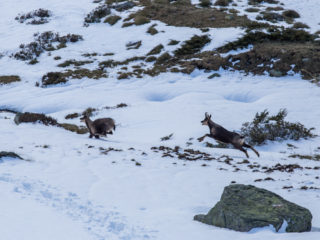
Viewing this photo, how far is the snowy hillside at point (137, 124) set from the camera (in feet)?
17.4

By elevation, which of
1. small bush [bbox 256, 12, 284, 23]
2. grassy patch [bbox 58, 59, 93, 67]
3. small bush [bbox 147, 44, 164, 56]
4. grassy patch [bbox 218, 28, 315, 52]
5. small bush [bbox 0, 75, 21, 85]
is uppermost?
small bush [bbox 256, 12, 284, 23]

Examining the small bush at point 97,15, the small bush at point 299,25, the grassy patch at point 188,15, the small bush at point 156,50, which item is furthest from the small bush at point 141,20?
the small bush at point 299,25

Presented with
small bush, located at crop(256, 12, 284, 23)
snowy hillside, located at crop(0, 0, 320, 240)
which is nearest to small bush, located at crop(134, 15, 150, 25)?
snowy hillside, located at crop(0, 0, 320, 240)

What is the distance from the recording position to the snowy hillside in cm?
529

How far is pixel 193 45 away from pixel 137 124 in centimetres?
1623

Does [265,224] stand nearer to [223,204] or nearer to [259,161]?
[223,204]

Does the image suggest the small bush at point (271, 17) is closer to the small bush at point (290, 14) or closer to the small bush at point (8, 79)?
the small bush at point (290, 14)

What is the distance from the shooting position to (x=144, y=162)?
29.9 ft

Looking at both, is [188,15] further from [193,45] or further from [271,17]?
[271,17]

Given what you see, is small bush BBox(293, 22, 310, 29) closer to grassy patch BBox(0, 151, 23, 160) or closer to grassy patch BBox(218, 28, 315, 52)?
grassy patch BBox(218, 28, 315, 52)

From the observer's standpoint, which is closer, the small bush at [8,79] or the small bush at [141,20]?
the small bush at [8,79]

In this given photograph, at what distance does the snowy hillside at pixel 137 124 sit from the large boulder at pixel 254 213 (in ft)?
0.59

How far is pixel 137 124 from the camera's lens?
15836 mm

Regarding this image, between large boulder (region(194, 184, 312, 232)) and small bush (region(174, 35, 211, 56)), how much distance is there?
959 inches
